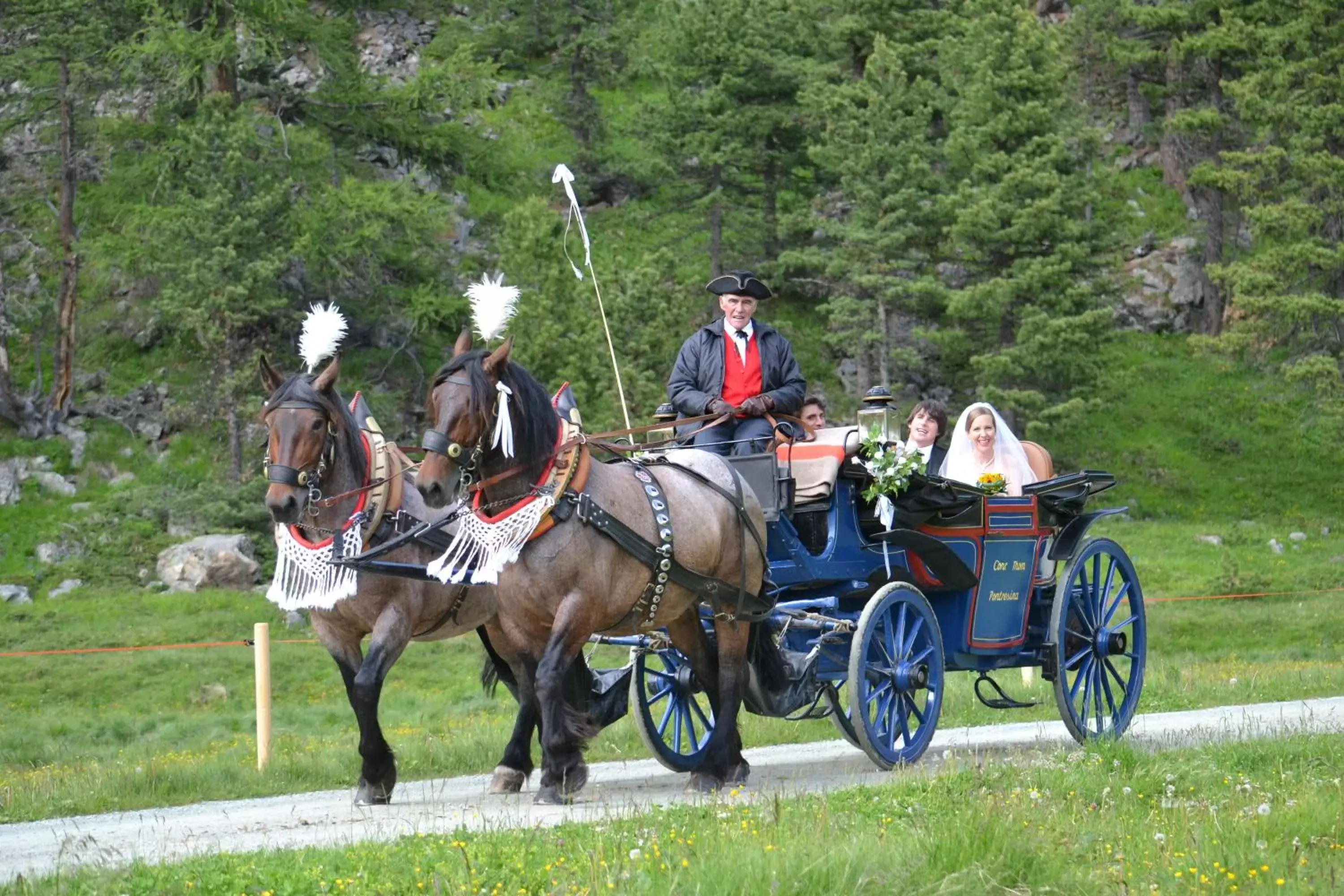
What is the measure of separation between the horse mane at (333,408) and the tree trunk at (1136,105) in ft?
139

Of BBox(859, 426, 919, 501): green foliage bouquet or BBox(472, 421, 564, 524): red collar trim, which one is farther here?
BBox(859, 426, 919, 501): green foliage bouquet

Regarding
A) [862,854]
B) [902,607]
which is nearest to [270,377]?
[902,607]

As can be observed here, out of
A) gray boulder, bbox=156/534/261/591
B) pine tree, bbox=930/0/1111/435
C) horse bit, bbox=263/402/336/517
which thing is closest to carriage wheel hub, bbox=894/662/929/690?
horse bit, bbox=263/402/336/517

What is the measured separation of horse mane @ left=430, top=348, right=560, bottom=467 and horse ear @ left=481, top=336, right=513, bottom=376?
0.09 feet

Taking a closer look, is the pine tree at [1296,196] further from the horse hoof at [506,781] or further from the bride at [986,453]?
the horse hoof at [506,781]

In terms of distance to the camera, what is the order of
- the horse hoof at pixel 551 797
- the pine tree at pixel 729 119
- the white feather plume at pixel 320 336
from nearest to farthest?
the horse hoof at pixel 551 797 < the white feather plume at pixel 320 336 < the pine tree at pixel 729 119

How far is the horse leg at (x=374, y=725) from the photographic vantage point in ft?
29.5

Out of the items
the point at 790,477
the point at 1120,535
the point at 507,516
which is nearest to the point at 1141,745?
the point at 790,477

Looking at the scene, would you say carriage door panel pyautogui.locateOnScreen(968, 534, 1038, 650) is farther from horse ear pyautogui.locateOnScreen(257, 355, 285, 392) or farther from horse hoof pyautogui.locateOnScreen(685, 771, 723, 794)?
horse ear pyautogui.locateOnScreen(257, 355, 285, 392)

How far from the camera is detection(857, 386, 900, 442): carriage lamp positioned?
10289 mm

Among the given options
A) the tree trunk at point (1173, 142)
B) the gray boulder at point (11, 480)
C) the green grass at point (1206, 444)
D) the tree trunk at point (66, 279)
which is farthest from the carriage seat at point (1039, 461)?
the tree trunk at point (1173, 142)

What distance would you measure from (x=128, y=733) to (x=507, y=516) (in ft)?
37.2

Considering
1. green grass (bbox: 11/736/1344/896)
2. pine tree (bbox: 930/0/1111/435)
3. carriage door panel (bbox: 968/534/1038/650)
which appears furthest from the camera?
pine tree (bbox: 930/0/1111/435)

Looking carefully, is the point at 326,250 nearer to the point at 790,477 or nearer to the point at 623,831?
the point at 790,477
